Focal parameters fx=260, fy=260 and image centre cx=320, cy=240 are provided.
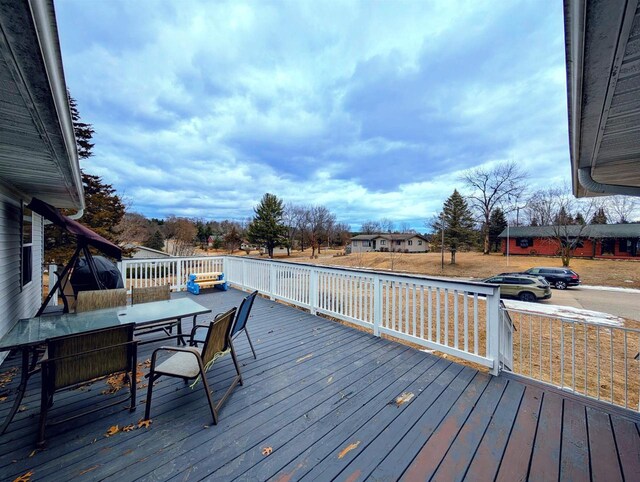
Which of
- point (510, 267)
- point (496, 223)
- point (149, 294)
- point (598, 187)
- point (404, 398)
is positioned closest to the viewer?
point (404, 398)

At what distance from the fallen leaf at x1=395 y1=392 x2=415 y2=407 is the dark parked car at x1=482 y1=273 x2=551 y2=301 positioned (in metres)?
12.7

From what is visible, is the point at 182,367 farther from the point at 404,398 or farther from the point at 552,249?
the point at 552,249

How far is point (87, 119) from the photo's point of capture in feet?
39.0

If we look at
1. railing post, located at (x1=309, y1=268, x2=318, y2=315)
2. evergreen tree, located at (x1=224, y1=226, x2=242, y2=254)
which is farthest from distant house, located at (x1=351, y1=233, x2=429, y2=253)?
railing post, located at (x1=309, y1=268, x2=318, y2=315)

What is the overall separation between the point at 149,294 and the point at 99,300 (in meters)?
0.60

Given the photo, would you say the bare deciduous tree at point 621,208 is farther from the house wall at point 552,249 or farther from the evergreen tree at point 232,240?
the evergreen tree at point 232,240

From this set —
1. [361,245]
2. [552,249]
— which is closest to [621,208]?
[552,249]

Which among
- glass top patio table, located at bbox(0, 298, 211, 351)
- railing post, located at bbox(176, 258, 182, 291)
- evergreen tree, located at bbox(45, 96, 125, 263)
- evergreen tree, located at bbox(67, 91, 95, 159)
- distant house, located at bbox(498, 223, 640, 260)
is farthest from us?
distant house, located at bbox(498, 223, 640, 260)

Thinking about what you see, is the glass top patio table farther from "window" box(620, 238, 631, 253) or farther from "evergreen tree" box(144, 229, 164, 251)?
"window" box(620, 238, 631, 253)

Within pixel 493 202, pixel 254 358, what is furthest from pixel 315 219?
pixel 254 358

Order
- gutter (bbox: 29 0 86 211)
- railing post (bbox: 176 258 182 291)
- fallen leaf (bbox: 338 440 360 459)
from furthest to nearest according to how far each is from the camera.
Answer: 1. railing post (bbox: 176 258 182 291)
2. fallen leaf (bbox: 338 440 360 459)
3. gutter (bbox: 29 0 86 211)

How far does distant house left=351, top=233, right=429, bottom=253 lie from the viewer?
4316 cm

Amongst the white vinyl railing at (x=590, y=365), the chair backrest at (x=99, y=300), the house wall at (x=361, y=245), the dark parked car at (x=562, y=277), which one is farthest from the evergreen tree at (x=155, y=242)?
the dark parked car at (x=562, y=277)

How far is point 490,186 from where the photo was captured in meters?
29.4
